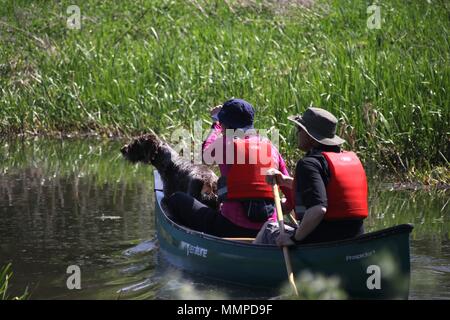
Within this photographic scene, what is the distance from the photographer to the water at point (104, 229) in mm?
9273

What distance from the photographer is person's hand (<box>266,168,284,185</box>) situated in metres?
8.79

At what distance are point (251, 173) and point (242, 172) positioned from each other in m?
0.08

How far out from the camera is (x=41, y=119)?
16.9 meters

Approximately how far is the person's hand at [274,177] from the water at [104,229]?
929 millimetres

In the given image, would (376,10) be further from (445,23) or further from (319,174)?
(319,174)

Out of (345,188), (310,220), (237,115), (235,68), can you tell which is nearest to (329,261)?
(310,220)

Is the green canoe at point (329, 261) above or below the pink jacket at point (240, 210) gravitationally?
below

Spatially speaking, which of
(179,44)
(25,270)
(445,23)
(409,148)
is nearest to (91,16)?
(179,44)

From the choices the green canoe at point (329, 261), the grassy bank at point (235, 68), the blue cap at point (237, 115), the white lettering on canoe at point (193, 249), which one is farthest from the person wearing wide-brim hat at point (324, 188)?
the grassy bank at point (235, 68)

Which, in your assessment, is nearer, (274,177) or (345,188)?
(345,188)

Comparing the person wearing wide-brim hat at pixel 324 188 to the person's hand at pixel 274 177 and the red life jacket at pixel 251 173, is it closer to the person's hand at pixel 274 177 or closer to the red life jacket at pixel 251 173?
the person's hand at pixel 274 177

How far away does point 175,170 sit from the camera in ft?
36.3

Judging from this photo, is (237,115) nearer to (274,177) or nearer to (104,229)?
(274,177)

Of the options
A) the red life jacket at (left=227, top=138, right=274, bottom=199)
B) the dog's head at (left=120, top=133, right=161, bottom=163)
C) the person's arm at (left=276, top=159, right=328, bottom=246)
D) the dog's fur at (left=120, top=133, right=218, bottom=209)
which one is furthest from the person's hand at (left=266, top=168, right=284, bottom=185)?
the dog's head at (left=120, top=133, right=161, bottom=163)
